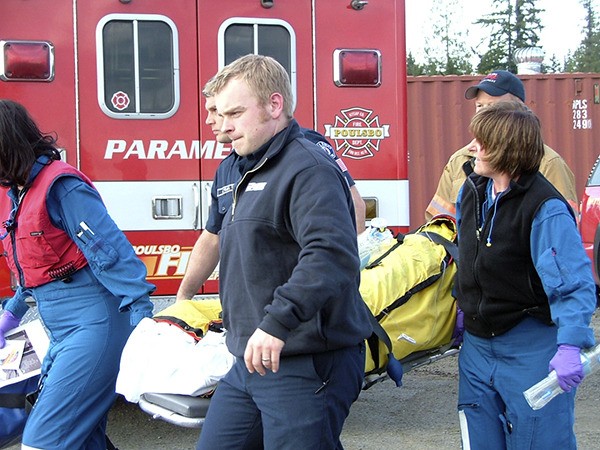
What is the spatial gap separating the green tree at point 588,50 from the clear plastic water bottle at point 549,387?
37100 mm

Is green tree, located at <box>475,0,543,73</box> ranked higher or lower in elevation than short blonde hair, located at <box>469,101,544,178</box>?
higher

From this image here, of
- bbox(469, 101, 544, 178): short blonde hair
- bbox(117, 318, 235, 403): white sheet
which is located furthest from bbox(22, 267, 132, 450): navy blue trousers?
bbox(469, 101, 544, 178): short blonde hair

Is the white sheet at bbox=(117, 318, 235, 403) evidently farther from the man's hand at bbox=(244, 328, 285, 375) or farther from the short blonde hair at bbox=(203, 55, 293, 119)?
the short blonde hair at bbox=(203, 55, 293, 119)

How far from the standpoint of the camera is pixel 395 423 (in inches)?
201

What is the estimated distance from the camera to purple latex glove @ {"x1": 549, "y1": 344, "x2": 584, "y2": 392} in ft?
8.37

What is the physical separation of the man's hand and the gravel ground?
8.76ft

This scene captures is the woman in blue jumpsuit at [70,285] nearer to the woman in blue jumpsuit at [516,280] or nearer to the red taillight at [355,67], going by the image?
the woman in blue jumpsuit at [516,280]

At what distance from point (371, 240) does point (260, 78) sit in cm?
173

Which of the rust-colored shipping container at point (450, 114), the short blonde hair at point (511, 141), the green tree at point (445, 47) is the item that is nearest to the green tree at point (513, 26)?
the green tree at point (445, 47)

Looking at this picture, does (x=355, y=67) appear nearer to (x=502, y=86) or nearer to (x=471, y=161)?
(x=502, y=86)

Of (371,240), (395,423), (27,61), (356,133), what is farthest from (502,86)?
(27,61)

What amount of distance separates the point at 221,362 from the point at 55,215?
2.59 feet

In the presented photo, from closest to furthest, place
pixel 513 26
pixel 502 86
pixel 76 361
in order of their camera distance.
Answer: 1. pixel 76 361
2. pixel 502 86
3. pixel 513 26

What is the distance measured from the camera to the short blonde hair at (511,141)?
9.23 ft
